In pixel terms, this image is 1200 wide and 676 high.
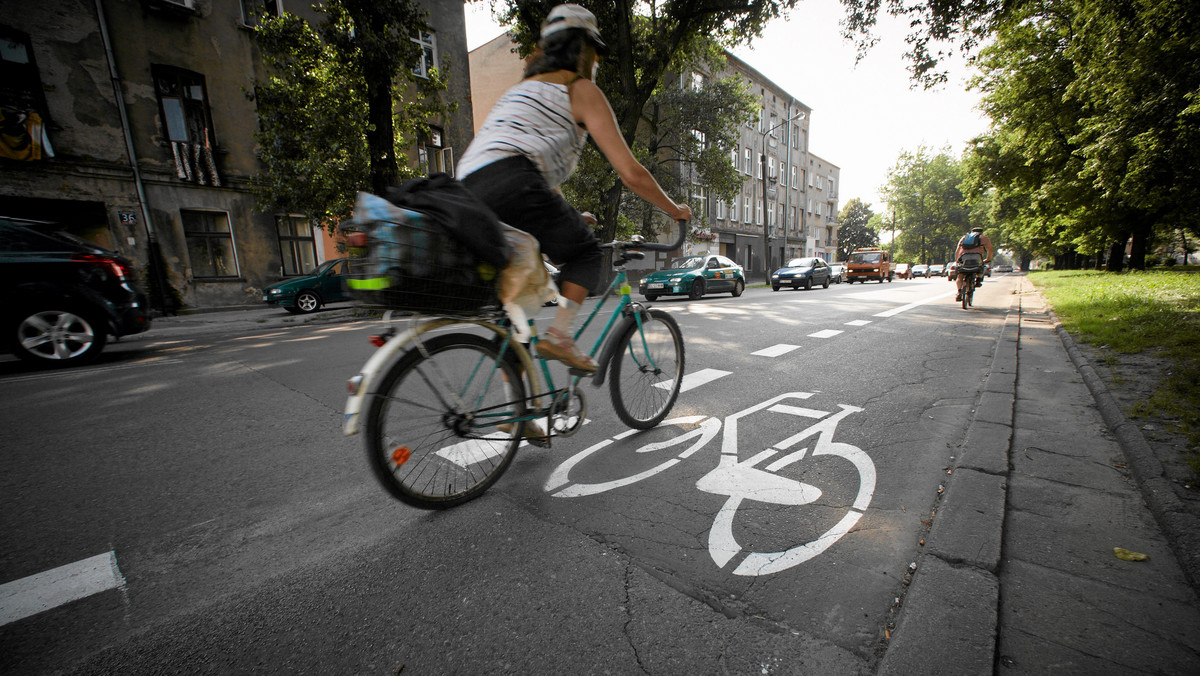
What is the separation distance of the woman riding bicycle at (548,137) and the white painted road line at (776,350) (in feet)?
12.5

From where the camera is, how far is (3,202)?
12.1m

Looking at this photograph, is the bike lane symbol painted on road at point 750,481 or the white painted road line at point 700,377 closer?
the bike lane symbol painted on road at point 750,481

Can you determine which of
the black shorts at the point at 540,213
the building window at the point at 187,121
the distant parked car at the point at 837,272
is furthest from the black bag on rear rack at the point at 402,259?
the distant parked car at the point at 837,272

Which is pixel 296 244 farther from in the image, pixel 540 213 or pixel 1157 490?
pixel 1157 490

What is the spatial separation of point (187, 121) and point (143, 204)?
2936mm

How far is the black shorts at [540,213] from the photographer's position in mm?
2137

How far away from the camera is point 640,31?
17859 millimetres

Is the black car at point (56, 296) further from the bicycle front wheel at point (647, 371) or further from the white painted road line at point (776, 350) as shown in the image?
the white painted road line at point (776, 350)

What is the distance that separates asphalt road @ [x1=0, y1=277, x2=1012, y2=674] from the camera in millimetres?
1424

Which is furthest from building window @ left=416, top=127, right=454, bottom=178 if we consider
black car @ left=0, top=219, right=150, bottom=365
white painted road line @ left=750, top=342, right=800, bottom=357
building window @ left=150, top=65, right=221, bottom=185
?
white painted road line @ left=750, top=342, right=800, bottom=357

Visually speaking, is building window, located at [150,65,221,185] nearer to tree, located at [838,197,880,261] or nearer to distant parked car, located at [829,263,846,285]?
distant parked car, located at [829,263,846,285]

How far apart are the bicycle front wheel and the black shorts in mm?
631

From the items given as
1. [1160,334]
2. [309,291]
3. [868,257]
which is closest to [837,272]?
[868,257]

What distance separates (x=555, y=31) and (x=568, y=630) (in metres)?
2.40
